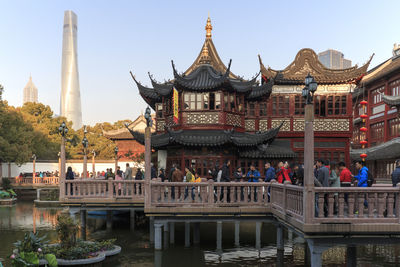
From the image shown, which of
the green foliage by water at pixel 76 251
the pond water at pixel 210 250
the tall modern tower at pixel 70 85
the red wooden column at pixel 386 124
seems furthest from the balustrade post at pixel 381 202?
the tall modern tower at pixel 70 85

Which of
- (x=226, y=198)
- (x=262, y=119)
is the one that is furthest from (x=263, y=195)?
(x=262, y=119)

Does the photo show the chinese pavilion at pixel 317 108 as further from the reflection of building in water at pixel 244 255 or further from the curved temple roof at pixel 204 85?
the reflection of building in water at pixel 244 255

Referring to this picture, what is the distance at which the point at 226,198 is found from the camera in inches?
583

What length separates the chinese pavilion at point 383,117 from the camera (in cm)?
3121

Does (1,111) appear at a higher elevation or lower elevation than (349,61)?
lower

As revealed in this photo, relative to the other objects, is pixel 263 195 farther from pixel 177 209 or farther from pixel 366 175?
pixel 366 175

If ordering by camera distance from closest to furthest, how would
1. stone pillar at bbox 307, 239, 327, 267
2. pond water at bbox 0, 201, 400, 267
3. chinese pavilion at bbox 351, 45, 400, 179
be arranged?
stone pillar at bbox 307, 239, 327, 267 < pond water at bbox 0, 201, 400, 267 < chinese pavilion at bbox 351, 45, 400, 179

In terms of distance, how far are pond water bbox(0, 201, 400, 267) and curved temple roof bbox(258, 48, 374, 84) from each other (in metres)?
9.93

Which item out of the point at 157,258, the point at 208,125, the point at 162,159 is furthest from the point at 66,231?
the point at 162,159

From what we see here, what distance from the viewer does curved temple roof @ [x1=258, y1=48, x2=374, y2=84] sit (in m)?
27.3

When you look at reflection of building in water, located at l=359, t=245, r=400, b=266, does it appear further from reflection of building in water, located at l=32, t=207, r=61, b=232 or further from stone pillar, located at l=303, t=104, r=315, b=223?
reflection of building in water, located at l=32, t=207, r=61, b=232

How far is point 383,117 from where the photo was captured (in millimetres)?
36500

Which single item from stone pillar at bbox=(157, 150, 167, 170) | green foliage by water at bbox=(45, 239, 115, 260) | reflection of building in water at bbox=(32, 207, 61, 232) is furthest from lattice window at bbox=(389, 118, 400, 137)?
green foliage by water at bbox=(45, 239, 115, 260)

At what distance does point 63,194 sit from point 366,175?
1257 cm
